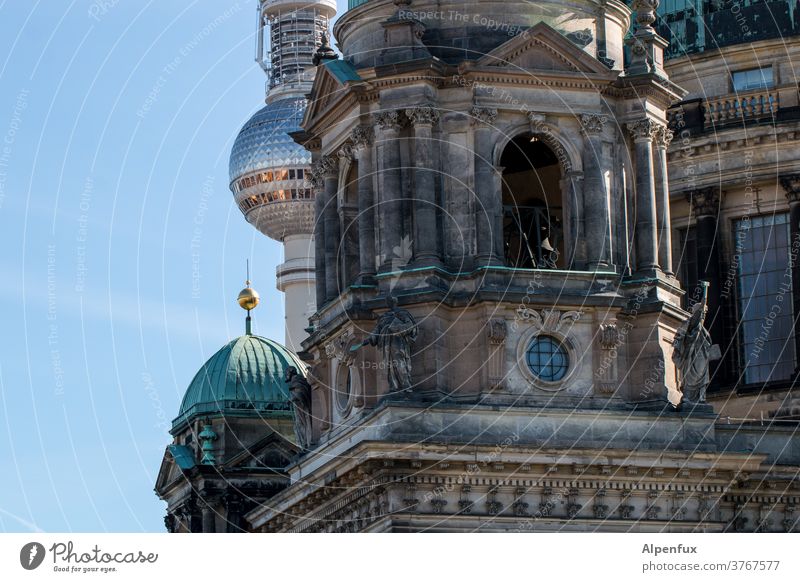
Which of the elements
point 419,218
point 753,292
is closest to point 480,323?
point 419,218

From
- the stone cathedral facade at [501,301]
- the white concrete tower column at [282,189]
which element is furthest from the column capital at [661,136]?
the white concrete tower column at [282,189]

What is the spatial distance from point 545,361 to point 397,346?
3.78 metres

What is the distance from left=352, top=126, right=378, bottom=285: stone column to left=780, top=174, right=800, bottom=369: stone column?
17.6 metres

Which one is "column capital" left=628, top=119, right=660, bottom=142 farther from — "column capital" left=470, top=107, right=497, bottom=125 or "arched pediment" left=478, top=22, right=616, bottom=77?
"column capital" left=470, top=107, right=497, bottom=125

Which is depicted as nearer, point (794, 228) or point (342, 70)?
point (342, 70)

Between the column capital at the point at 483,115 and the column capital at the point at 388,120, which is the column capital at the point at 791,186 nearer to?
the column capital at the point at 483,115

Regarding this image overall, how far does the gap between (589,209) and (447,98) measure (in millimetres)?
4388

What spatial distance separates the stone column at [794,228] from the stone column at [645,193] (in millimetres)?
13205

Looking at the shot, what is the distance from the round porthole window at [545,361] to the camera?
70.1 metres

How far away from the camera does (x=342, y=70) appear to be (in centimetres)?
7262

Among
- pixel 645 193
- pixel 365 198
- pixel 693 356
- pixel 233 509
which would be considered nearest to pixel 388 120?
pixel 365 198

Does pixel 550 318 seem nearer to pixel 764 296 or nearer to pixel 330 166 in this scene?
pixel 330 166

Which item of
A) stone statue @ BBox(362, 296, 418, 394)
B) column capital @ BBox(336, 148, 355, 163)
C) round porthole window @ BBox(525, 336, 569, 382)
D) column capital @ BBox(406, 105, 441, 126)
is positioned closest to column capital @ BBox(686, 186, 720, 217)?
column capital @ BBox(336, 148, 355, 163)
